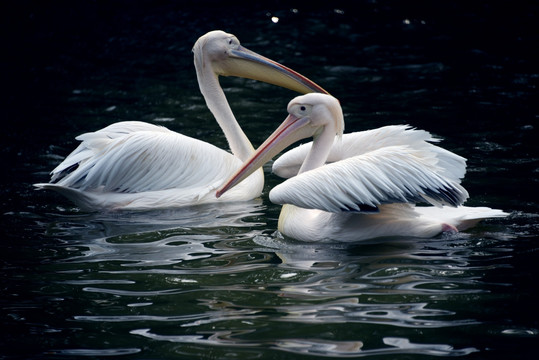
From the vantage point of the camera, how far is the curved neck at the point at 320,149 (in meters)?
4.97

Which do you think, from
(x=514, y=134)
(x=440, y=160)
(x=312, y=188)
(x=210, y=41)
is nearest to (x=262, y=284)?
(x=312, y=188)

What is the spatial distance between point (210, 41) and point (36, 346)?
3.43 metres

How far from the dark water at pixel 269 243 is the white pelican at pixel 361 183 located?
129 millimetres

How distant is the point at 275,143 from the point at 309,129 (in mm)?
230

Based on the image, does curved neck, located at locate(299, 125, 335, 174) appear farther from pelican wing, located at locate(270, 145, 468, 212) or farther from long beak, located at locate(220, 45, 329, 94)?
long beak, located at locate(220, 45, 329, 94)

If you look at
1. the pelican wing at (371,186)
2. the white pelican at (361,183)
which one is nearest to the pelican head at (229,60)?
the white pelican at (361,183)

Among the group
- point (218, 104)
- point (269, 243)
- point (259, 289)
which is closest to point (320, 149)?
point (269, 243)

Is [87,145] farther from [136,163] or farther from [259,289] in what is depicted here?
[259,289]

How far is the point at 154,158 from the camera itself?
18.4 ft

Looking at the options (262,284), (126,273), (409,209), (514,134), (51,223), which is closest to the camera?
(262,284)

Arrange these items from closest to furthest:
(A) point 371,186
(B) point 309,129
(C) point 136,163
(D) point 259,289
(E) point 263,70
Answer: (D) point 259,289 → (A) point 371,186 → (B) point 309,129 → (C) point 136,163 → (E) point 263,70

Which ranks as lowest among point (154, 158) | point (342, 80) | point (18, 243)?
point (18, 243)

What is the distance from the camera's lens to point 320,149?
5016mm

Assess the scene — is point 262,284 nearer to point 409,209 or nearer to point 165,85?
point 409,209
